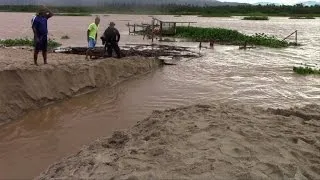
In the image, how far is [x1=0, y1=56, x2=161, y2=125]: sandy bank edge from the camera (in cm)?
877

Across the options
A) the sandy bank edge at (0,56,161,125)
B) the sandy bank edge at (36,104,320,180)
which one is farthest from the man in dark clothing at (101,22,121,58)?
the sandy bank edge at (36,104,320,180)

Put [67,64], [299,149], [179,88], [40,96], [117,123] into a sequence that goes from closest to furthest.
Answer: [299,149] → [117,123] → [40,96] → [67,64] → [179,88]

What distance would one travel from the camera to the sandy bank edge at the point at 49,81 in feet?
28.8

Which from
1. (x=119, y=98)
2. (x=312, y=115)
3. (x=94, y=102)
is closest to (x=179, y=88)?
(x=119, y=98)

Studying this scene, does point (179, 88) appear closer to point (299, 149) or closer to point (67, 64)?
point (67, 64)

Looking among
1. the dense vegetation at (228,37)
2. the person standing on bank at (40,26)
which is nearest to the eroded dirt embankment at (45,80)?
the person standing on bank at (40,26)

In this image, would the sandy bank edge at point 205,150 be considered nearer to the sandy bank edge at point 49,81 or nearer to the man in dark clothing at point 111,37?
the sandy bank edge at point 49,81

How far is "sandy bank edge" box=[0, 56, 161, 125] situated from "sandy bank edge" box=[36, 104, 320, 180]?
316 centimetres

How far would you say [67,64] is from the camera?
11.1 m

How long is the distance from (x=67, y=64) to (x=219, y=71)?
21.0ft

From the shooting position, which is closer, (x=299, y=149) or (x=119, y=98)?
(x=299, y=149)

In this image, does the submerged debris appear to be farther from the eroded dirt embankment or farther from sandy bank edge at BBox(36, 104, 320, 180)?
sandy bank edge at BBox(36, 104, 320, 180)

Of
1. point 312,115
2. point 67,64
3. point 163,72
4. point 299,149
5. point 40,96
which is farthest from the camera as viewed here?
point 163,72

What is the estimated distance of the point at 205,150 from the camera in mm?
5238
